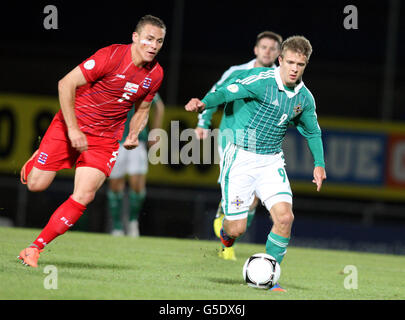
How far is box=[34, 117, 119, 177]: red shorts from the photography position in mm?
5957

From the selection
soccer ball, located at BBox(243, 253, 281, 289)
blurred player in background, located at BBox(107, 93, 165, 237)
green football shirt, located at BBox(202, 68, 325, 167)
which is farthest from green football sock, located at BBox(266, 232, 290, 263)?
blurred player in background, located at BBox(107, 93, 165, 237)

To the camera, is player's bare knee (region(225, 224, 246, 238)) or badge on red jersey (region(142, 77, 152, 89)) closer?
badge on red jersey (region(142, 77, 152, 89))

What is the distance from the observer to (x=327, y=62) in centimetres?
1744

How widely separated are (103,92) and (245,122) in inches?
A: 44.7

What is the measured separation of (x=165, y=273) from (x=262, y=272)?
1.02m

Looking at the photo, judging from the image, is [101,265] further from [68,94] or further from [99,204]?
[99,204]

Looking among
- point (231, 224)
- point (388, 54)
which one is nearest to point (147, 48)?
point (231, 224)

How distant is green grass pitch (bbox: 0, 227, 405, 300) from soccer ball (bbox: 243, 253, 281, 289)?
72mm

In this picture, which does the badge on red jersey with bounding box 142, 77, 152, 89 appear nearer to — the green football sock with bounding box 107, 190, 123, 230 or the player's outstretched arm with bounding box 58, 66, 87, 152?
the player's outstretched arm with bounding box 58, 66, 87, 152

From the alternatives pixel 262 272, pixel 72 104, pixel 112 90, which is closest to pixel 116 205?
pixel 112 90

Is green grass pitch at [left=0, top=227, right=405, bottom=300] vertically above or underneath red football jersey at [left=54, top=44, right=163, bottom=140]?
underneath

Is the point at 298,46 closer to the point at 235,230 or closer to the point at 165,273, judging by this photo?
the point at 235,230

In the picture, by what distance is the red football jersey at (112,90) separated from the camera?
19.2ft

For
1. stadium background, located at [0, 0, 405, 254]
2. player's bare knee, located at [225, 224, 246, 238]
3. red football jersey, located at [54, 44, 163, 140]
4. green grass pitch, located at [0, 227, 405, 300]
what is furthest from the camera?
stadium background, located at [0, 0, 405, 254]
